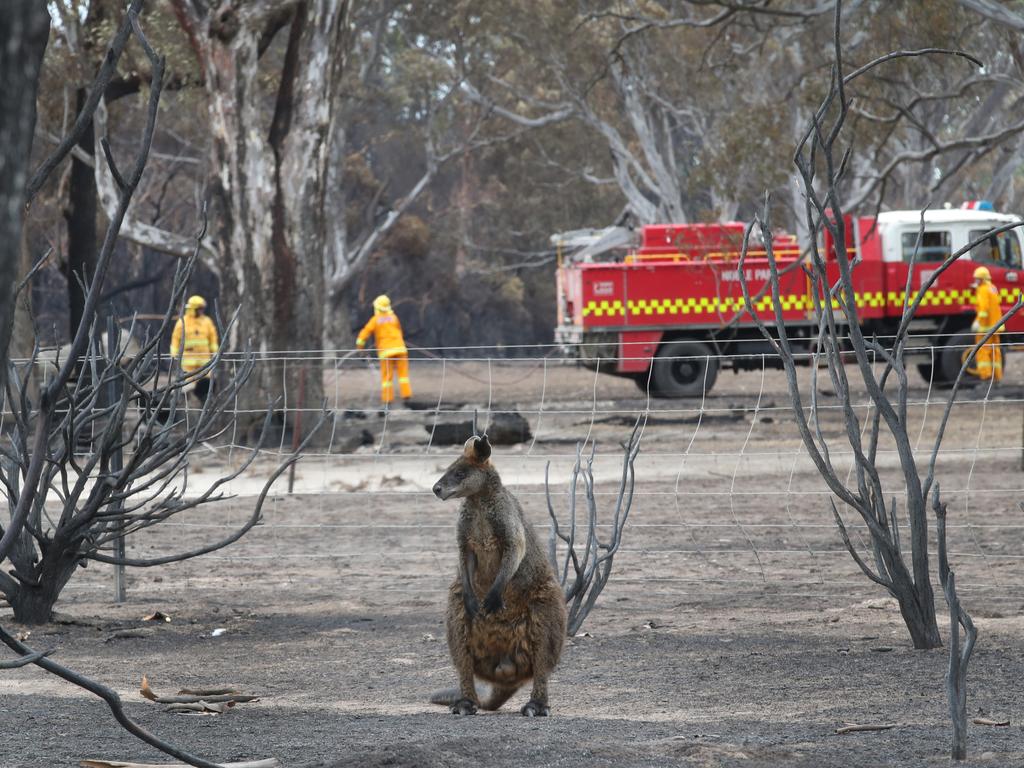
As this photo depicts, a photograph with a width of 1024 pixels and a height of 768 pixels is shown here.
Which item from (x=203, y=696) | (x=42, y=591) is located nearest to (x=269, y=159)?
(x=42, y=591)

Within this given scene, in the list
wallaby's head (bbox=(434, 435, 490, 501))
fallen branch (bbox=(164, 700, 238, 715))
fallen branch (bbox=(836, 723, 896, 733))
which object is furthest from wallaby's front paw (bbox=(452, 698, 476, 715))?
fallen branch (bbox=(836, 723, 896, 733))

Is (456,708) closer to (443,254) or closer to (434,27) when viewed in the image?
(434,27)

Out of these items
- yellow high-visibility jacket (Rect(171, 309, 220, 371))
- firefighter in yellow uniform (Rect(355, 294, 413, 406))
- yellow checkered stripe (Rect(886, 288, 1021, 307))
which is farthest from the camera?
yellow checkered stripe (Rect(886, 288, 1021, 307))

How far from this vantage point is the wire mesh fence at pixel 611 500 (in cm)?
935

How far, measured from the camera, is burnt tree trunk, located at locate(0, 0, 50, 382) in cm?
156

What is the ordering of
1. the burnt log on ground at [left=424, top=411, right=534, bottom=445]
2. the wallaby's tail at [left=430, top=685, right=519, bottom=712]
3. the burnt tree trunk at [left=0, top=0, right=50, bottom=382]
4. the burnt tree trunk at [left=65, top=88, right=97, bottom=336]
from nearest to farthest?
the burnt tree trunk at [left=0, top=0, right=50, bottom=382] → the wallaby's tail at [left=430, top=685, right=519, bottom=712] → the burnt log on ground at [left=424, top=411, right=534, bottom=445] → the burnt tree trunk at [left=65, top=88, right=97, bottom=336]

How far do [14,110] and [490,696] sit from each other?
4.11 m

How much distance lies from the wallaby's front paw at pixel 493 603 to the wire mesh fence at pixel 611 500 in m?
1.75

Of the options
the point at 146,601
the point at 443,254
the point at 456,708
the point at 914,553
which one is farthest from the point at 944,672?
the point at 443,254

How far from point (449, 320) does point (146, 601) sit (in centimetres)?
4147

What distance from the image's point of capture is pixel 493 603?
5.18 m

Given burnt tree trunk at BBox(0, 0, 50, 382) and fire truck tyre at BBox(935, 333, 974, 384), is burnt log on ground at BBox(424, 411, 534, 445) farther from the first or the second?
burnt tree trunk at BBox(0, 0, 50, 382)

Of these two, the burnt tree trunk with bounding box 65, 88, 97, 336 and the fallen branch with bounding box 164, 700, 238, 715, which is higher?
the burnt tree trunk with bounding box 65, 88, 97, 336

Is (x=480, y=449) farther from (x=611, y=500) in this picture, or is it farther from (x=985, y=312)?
(x=985, y=312)
